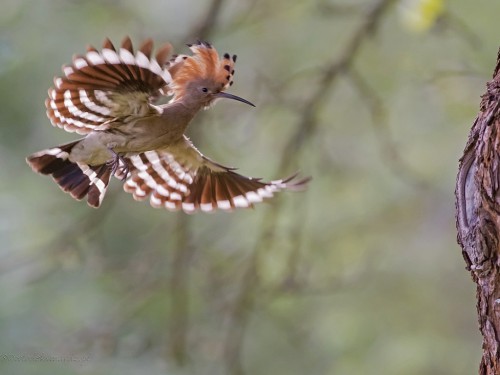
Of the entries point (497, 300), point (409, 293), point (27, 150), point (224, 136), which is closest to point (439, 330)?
point (409, 293)

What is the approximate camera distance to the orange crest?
3.88 metres

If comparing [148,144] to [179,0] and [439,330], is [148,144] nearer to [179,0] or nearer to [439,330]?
[179,0]

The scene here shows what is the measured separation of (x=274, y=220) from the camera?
6.14 m

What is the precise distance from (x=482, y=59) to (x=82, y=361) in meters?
3.43

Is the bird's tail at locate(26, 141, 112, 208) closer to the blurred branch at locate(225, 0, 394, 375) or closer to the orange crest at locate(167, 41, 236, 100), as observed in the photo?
the orange crest at locate(167, 41, 236, 100)

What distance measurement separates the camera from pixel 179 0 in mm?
8102

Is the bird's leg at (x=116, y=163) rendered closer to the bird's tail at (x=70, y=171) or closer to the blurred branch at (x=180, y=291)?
the bird's tail at (x=70, y=171)

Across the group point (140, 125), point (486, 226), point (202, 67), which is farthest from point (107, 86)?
point (486, 226)

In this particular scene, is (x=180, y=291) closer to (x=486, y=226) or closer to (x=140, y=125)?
(x=140, y=125)

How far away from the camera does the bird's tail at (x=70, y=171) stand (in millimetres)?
4121

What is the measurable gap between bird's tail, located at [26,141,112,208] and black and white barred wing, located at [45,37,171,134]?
0.49ft

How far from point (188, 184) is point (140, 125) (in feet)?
→ 2.14

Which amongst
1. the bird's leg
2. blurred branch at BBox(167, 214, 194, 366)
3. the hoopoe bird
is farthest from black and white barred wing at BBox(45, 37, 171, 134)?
blurred branch at BBox(167, 214, 194, 366)

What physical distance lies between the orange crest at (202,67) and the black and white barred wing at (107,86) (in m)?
0.09
